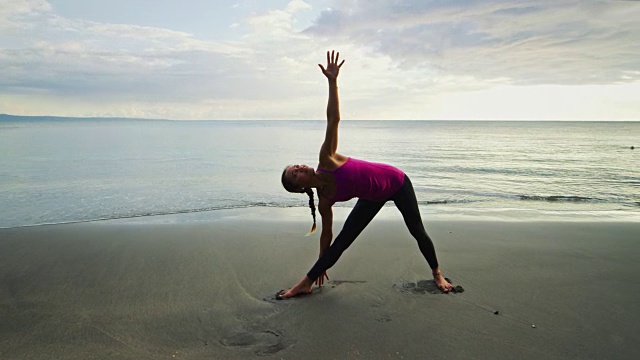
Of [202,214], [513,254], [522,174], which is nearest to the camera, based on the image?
[513,254]

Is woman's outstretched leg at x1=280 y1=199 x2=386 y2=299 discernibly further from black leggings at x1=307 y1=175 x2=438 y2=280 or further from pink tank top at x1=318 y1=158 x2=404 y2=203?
pink tank top at x1=318 y1=158 x2=404 y2=203

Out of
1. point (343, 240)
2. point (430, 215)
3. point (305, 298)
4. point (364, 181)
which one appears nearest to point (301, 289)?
point (305, 298)

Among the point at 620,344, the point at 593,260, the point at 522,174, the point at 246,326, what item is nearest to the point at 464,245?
the point at 593,260

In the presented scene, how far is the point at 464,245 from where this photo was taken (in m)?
5.94

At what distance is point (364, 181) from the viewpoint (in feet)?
12.2

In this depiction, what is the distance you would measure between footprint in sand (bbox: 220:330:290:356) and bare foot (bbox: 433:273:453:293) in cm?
176

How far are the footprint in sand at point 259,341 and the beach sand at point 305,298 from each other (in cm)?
1

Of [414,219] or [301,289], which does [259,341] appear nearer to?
[301,289]

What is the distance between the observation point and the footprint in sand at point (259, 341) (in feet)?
10.1

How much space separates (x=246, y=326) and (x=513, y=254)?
3660 millimetres

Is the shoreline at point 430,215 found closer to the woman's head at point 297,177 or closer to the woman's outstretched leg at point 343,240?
the woman's outstretched leg at point 343,240

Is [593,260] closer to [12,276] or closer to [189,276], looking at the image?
[189,276]

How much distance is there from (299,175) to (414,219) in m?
1.29

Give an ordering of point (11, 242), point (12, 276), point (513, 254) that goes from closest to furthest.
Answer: point (12, 276), point (513, 254), point (11, 242)
